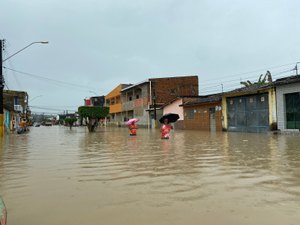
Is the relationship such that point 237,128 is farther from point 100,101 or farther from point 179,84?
point 100,101

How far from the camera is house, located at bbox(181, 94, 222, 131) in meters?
32.9

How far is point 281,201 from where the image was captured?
5.14 m

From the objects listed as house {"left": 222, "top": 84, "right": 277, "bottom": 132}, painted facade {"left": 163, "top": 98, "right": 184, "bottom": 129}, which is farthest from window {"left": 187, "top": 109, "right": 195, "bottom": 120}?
house {"left": 222, "top": 84, "right": 277, "bottom": 132}

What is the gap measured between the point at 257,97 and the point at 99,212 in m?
24.6

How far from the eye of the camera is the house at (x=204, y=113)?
108ft

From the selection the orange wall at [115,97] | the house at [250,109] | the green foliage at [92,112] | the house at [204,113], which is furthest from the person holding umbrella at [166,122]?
the orange wall at [115,97]

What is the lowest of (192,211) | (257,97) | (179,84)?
(192,211)

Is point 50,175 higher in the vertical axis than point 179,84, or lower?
lower

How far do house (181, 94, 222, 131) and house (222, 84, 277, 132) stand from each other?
1.17 metres

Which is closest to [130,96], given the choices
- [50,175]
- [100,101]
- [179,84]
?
[179,84]

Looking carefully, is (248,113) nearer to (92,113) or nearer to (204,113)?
(204,113)

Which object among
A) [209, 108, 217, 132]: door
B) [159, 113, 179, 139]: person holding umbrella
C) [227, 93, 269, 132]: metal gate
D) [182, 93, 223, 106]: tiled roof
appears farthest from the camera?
[209, 108, 217, 132]: door

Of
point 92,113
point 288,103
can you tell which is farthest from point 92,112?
point 288,103

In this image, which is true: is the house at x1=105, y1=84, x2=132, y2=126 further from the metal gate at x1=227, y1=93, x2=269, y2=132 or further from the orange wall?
the metal gate at x1=227, y1=93, x2=269, y2=132
